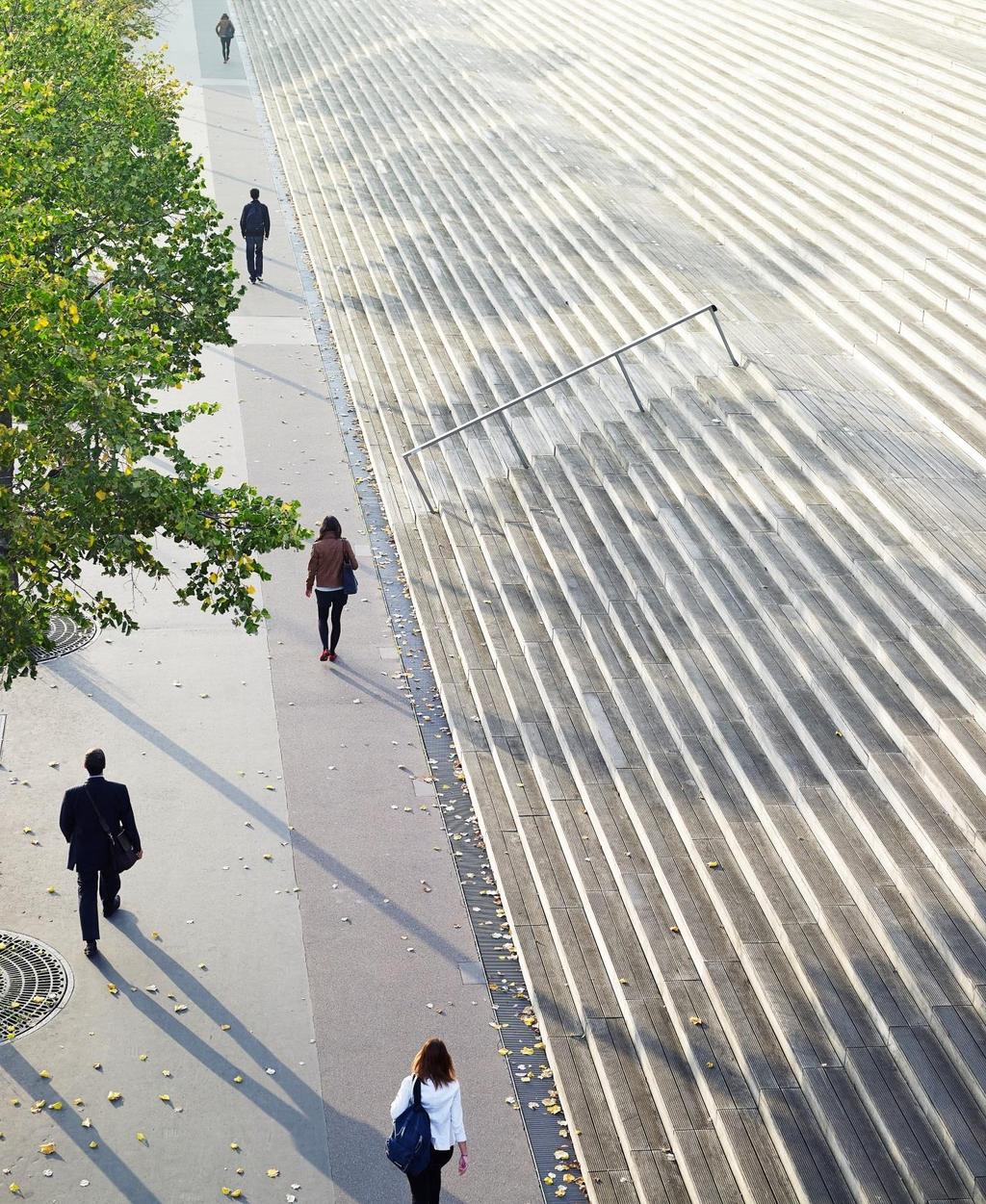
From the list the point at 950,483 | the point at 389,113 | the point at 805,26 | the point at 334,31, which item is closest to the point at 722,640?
the point at 950,483

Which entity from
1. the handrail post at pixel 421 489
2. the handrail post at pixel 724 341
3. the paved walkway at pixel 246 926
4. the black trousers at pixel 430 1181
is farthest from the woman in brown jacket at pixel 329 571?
the black trousers at pixel 430 1181

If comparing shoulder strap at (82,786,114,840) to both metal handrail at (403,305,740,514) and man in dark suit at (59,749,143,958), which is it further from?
metal handrail at (403,305,740,514)

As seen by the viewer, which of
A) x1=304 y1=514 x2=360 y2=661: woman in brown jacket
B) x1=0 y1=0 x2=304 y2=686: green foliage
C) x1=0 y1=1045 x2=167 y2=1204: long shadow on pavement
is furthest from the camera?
x1=304 y1=514 x2=360 y2=661: woman in brown jacket

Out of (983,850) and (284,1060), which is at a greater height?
(983,850)

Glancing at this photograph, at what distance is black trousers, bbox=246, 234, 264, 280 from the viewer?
19.8 m

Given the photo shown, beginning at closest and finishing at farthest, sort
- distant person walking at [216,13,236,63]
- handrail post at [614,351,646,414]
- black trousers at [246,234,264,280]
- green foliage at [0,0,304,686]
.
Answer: green foliage at [0,0,304,686]
handrail post at [614,351,646,414]
black trousers at [246,234,264,280]
distant person walking at [216,13,236,63]

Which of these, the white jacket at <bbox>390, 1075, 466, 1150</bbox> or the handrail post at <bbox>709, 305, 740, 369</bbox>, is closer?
the white jacket at <bbox>390, 1075, 466, 1150</bbox>

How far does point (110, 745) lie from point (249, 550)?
105 inches

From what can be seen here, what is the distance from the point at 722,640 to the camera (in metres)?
9.42

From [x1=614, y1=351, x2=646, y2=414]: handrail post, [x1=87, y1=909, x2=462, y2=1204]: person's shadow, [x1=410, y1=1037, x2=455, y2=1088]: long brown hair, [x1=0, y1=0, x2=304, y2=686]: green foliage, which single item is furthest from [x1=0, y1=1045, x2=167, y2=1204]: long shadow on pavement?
[x1=614, y1=351, x2=646, y2=414]: handrail post

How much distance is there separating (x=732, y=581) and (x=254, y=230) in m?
12.4

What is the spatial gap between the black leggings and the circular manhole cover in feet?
12.4

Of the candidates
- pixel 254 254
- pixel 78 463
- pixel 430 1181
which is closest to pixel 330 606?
pixel 78 463

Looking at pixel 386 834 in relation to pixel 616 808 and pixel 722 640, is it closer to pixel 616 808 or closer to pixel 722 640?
pixel 616 808
